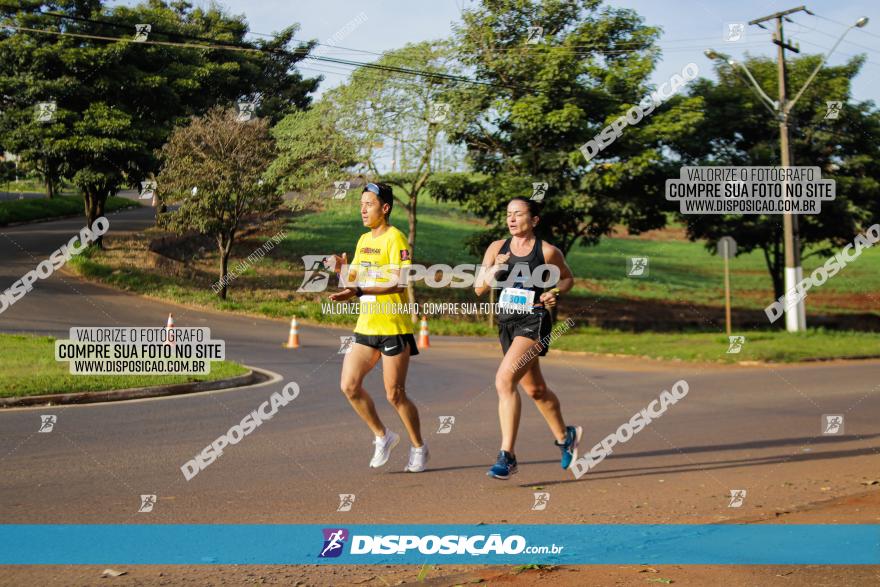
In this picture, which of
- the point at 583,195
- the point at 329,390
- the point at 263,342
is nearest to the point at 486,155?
the point at 583,195

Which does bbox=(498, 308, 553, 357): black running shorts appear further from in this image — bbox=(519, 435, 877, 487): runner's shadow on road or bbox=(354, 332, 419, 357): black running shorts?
bbox=(519, 435, 877, 487): runner's shadow on road

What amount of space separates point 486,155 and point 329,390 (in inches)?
717

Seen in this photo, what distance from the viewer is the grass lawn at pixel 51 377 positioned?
11.6 metres

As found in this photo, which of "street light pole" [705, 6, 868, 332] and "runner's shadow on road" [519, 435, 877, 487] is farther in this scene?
"street light pole" [705, 6, 868, 332]

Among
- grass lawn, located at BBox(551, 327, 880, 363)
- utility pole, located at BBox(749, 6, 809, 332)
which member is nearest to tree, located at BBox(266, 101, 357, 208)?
grass lawn, located at BBox(551, 327, 880, 363)

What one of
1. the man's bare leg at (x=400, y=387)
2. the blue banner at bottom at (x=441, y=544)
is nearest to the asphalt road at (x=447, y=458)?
the blue banner at bottom at (x=441, y=544)

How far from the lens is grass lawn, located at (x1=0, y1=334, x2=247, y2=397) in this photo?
11.6 metres

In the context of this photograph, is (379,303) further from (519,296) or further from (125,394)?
(125,394)

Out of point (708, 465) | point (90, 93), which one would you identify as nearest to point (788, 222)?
point (708, 465)

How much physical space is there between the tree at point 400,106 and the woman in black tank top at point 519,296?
21256mm

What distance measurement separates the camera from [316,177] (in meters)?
29.0

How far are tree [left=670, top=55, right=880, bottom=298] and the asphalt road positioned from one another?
20.0 m

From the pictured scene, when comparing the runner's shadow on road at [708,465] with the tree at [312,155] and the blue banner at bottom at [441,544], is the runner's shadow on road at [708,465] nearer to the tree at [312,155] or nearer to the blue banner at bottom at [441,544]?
the blue banner at bottom at [441,544]

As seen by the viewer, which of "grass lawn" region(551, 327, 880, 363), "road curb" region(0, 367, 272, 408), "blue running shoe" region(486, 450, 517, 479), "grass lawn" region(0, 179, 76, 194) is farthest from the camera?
"grass lawn" region(0, 179, 76, 194)
